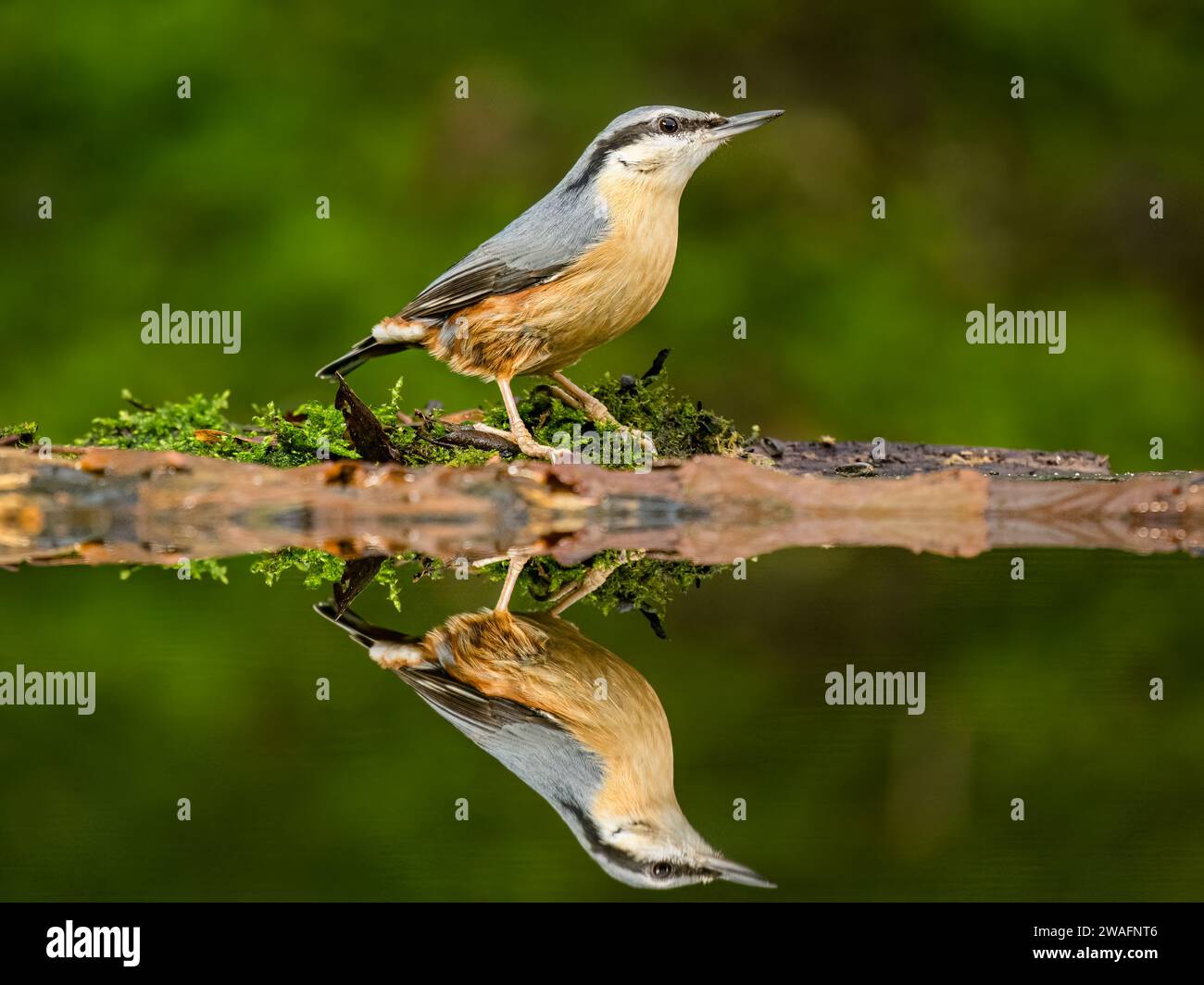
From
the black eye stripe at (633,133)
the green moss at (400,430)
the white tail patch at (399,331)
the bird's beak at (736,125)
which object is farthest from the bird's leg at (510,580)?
Answer: the bird's beak at (736,125)

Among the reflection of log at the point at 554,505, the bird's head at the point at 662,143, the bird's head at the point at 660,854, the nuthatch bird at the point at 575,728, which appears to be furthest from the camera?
the bird's head at the point at 662,143

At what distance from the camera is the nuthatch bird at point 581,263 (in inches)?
186

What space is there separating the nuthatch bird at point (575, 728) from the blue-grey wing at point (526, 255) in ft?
6.85

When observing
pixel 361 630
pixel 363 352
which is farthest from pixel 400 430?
pixel 361 630

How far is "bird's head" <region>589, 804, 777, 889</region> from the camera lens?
200cm

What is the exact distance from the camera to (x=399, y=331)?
16.8 ft

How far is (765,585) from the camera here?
132 inches

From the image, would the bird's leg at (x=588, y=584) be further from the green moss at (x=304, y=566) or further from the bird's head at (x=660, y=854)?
the bird's head at (x=660, y=854)

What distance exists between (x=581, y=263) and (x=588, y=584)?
5.66ft

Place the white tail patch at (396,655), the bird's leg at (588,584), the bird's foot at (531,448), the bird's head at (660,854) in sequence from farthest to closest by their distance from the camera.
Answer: the bird's foot at (531,448) → the bird's leg at (588,584) → the white tail patch at (396,655) → the bird's head at (660,854)

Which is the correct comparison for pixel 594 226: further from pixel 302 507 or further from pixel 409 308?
pixel 302 507

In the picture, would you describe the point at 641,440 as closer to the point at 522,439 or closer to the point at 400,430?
the point at 522,439

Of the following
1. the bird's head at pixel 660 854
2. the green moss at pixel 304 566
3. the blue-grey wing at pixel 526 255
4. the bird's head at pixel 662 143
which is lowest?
the bird's head at pixel 660 854

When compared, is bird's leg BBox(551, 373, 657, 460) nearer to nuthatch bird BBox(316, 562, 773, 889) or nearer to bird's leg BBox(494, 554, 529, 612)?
bird's leg BBox(494, 554, 529, 612)
